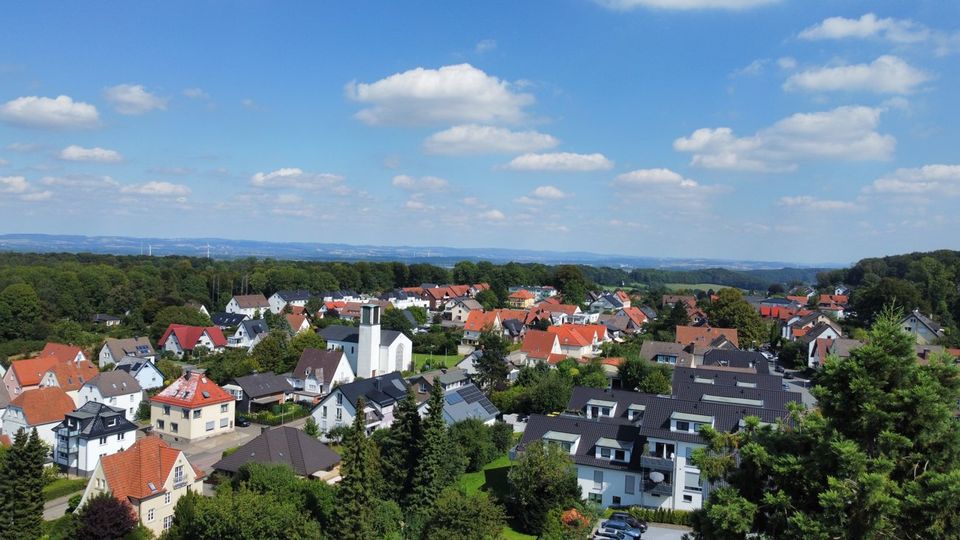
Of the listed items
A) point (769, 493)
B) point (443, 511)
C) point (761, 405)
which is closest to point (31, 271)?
point (443, 511)

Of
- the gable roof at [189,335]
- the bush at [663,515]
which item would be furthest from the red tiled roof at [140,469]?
the gable roof at [189,335]

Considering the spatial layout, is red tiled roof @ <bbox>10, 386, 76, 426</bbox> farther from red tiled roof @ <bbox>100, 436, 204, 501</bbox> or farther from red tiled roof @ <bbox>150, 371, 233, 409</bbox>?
red tiled roof @ <bbox>100, 436, 204, 501</bbox>

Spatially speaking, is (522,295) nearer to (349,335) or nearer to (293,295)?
(293,295)

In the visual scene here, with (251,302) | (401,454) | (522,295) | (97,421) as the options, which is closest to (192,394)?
(97,421)

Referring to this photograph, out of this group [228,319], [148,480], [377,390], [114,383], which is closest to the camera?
[148,480]

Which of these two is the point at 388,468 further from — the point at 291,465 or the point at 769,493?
the point at 769,493
